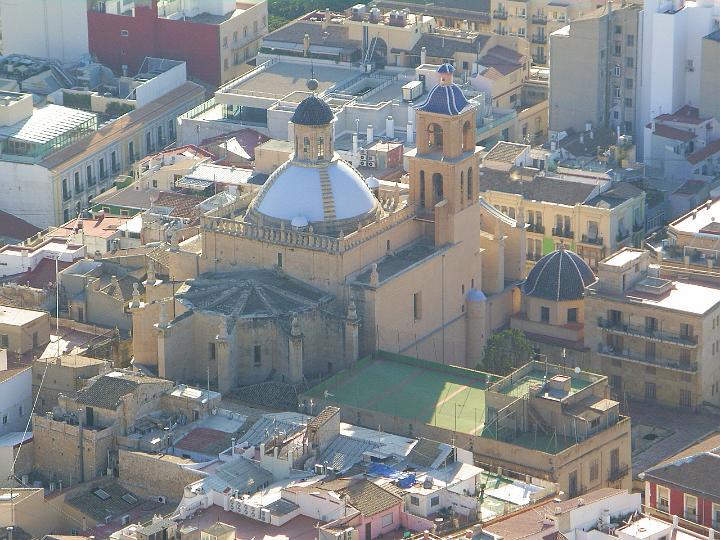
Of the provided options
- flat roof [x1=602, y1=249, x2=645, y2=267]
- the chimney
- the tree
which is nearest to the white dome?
the tree

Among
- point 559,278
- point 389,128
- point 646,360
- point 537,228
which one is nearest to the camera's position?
point 646,360

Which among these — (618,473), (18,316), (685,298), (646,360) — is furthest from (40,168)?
(618,473)

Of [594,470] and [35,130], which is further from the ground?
[35,130]

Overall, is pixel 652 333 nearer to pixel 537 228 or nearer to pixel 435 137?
pixel 435 137

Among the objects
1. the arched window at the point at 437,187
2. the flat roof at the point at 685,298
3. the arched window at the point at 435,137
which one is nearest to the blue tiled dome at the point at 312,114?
the arched window at the point at 435,137

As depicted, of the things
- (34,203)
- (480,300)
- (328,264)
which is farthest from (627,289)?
(34,203)

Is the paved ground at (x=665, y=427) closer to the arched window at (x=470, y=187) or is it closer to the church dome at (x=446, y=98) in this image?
the arched window at (x=470, y=187)

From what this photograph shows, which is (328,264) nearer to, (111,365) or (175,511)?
(111,365)
